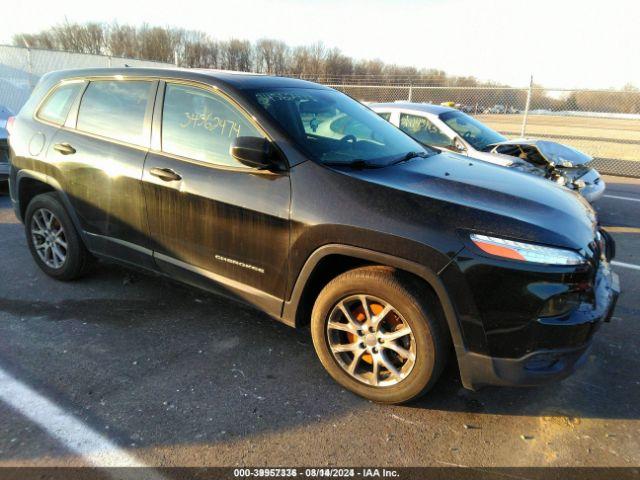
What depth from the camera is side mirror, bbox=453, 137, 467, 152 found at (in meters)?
6.72

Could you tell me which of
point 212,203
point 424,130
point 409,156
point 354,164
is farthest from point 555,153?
point 212,203

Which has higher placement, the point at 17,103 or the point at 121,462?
the point at 17,103

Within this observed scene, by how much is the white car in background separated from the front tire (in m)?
4.11

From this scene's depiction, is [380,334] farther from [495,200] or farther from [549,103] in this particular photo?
[549,103]

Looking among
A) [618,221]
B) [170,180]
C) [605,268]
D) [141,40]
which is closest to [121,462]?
[170,180]

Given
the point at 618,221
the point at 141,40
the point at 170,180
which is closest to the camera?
the point at 170,180

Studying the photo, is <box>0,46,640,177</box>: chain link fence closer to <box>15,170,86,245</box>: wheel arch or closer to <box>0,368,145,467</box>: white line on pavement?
<box>15,170,86,245</box>: wheel arch

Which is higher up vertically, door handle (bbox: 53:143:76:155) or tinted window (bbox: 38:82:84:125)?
tinted window (bbox: 38:82:84:125)

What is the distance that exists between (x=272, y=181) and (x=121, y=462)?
1649 millimetres

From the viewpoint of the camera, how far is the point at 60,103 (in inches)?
155

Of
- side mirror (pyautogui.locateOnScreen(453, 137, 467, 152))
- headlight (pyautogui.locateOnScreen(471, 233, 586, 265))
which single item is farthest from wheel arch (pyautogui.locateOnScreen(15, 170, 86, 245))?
side mirror (pyautogui.locateOnScreen(453, 137, 467, 152))

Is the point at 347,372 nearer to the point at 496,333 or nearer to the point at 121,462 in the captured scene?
the point at 496,333

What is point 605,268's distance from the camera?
108 inches

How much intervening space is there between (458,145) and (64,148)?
5154 millimetres
